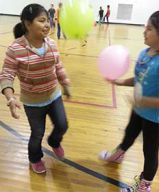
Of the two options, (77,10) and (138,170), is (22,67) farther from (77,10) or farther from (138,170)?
(138,170)

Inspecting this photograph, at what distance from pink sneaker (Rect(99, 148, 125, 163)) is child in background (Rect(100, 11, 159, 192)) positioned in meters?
0.29

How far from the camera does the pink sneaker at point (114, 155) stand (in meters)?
2.25

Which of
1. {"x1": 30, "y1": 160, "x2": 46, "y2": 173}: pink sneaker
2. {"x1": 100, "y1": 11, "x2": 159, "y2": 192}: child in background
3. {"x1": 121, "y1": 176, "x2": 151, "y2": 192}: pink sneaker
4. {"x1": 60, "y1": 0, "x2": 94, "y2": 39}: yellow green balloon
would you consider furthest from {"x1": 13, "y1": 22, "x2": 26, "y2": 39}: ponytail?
{"x1": 121, "y1": 176, "x2": 151, "y2": 192}: pink sneaker

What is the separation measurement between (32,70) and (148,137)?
816 mm

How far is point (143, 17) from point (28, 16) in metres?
15.7

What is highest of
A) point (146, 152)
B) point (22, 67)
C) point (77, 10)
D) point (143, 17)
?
point (77, 10)

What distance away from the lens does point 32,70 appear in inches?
71.6

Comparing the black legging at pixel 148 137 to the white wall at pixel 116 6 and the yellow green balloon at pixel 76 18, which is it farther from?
the white wall at pixel 116 6

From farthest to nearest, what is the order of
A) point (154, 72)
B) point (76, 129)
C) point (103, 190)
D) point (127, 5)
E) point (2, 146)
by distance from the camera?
point (127, 5) → point (76, 129) → point (2, 146) → point (103, 190) → point (154, 72)

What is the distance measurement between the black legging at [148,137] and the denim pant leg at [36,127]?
59cm

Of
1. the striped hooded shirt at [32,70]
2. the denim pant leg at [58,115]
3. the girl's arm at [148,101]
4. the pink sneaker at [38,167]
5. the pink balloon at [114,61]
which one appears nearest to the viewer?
the girl's arm at [148,101]

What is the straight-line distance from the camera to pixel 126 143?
2.10m

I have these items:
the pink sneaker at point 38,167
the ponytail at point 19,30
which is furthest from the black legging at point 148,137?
the ponytail at point 19,30

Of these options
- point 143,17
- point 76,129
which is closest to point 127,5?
point 143,17
